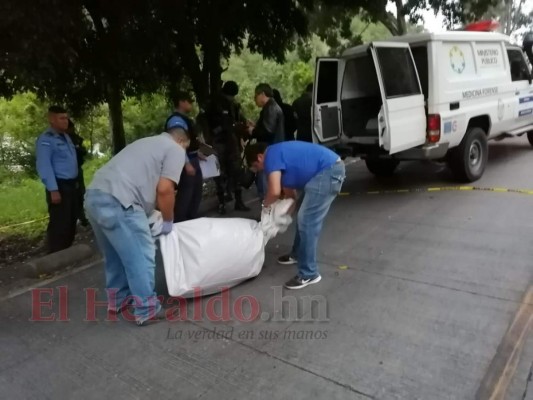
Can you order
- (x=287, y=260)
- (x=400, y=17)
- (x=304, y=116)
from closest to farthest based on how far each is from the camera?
(x=287, y=260) < (x=304, y=116) < (x=400, y=17)

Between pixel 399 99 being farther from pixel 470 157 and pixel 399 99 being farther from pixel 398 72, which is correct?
pixel 470 157

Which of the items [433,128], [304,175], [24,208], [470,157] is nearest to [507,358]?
[304,175]

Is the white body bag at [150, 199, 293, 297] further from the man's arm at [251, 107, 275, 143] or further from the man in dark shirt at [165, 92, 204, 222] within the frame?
the man's arm at [251, 107, 275, 143]

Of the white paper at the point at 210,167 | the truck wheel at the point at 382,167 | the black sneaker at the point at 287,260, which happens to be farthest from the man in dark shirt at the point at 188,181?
the truck wheel at the point at 382,167

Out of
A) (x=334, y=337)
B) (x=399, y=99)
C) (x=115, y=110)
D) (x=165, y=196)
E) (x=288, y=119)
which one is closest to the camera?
(x=334, y=337)

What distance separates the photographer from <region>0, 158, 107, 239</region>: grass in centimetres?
732

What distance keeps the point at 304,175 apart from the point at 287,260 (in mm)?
974

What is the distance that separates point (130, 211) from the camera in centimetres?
272

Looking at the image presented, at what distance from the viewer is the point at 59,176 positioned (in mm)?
4145

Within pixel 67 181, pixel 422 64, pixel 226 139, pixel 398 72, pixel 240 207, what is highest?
pixel 422 64

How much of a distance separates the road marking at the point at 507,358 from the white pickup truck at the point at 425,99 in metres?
2.50

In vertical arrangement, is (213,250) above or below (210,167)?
below

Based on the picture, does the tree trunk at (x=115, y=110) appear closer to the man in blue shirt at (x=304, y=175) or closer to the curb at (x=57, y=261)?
the curb at (x=57, y=261)

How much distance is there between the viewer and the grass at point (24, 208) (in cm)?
732
